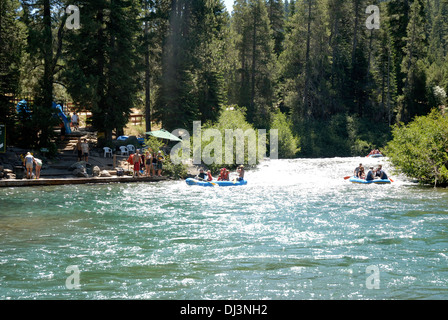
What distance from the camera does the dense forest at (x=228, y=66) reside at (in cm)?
3278

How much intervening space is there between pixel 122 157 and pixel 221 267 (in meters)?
23.9

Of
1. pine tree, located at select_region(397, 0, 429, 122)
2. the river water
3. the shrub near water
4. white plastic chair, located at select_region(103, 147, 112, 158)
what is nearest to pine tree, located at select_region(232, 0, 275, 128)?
pine tree, located at select_region(397, 0, 429, 122)

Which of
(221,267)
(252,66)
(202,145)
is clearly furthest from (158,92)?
(221,267)

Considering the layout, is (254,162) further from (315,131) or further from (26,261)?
(26,261)

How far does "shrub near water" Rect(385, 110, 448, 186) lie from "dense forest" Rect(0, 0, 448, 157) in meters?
16.0

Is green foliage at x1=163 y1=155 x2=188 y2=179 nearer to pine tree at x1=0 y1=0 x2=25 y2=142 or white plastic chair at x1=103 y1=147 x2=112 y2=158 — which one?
white plastic chair at x1=103 y1=147 x2=112 y2=158

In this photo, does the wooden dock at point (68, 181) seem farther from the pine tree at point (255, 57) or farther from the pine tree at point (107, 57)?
the pine tree at point (255, 57)

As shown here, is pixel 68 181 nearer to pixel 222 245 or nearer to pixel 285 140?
pixel 222 245

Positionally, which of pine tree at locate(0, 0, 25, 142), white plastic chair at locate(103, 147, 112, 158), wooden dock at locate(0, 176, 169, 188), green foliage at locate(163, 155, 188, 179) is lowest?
wooden dock at locate(0, 176, 169, 188)

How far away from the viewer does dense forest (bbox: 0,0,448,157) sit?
108 ft

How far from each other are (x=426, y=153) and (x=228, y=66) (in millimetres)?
26660

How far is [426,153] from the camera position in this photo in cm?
2855

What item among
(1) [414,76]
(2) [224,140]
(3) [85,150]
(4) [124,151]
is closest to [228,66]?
(2) [224,140]

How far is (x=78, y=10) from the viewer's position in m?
33.7
